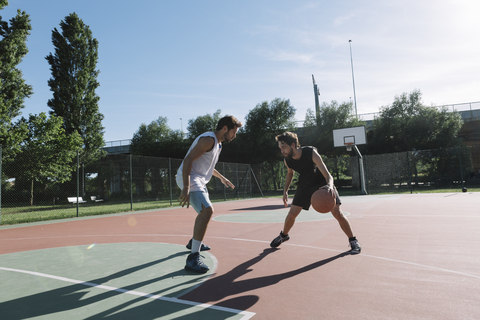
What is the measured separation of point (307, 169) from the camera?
468 cm

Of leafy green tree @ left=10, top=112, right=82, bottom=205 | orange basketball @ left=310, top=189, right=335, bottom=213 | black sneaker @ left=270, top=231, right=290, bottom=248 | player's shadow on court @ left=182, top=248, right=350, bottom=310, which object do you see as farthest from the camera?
leafy green tree @ left=10, top=112, right=82, bottom=205

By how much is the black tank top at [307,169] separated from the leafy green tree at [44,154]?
13.8 metres

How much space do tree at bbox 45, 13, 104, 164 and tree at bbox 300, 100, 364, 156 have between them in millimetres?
19572

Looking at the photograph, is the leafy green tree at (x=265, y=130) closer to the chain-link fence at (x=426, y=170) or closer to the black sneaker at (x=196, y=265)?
the chain-link fence at (x=426, y=170)

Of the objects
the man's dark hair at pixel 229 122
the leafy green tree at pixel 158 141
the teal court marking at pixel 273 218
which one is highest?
the leafy green tree at pixel 158 141

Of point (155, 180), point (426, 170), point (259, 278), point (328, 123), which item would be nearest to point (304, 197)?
point (259, 278)

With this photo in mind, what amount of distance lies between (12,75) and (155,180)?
1014cm

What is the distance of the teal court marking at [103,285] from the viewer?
2.60 metres

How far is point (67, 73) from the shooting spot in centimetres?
2550

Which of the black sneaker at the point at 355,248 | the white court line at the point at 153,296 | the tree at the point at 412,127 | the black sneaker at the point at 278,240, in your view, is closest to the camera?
the white court line at the point at 153,296

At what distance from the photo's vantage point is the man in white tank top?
3.68m

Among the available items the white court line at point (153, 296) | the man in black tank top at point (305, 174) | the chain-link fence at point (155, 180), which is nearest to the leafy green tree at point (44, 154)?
the chain-link fence at point (155, 180)

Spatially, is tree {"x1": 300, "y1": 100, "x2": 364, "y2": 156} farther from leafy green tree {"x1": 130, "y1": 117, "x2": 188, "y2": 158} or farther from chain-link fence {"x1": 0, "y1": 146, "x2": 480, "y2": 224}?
leafy green tree {"x1": 130, "y1": 117, "x2": 188, "y2": 158}

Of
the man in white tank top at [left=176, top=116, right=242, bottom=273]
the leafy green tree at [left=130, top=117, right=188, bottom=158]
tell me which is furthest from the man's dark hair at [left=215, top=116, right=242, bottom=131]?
the leafy green tree at [left=130, top=117, right=188, bottom=158]
